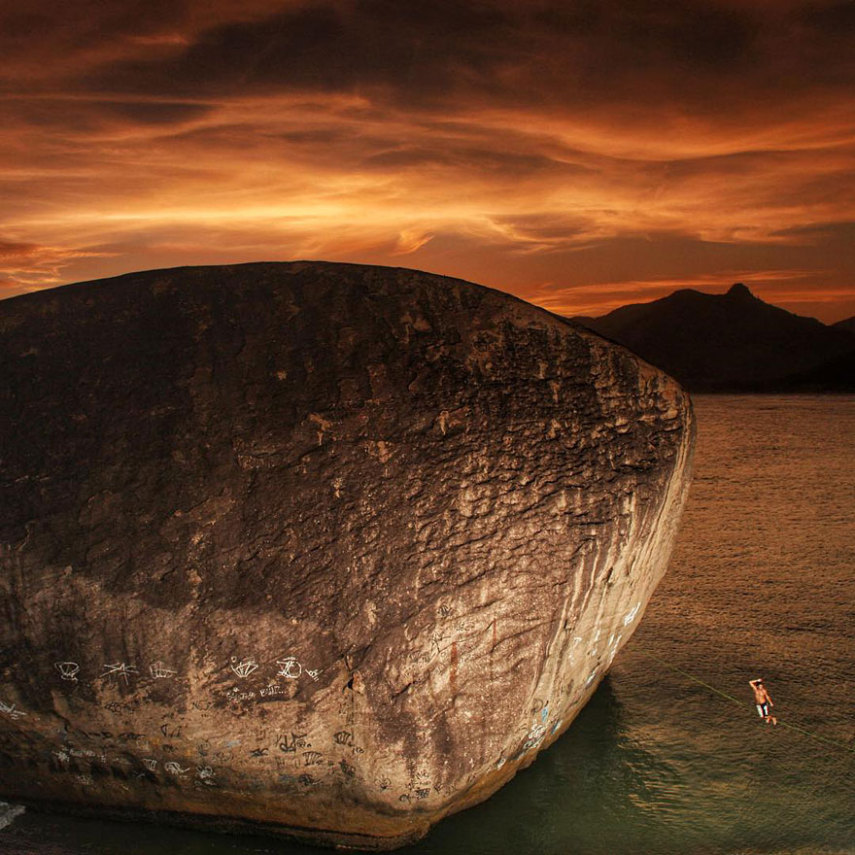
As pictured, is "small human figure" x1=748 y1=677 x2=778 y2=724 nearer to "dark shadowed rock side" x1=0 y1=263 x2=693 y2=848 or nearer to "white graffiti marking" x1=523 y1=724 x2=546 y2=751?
"dark shadowed rock side" x1=0 y1=263 x2=693 y2=848

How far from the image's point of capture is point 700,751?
3406 mm

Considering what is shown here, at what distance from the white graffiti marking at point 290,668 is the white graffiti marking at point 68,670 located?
0.64 metres

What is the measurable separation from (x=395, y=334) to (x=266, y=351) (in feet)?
1.50

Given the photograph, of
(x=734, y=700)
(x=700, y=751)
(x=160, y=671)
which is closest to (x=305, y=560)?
(x=160, y=671)

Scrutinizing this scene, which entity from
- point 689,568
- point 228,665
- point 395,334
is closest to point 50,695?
point 228,665

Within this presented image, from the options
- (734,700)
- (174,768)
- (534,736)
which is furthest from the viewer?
(734,700)

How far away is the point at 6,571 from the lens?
280 cm

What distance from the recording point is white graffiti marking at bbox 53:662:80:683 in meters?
2.78

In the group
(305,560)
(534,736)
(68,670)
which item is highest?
→ (305,560)

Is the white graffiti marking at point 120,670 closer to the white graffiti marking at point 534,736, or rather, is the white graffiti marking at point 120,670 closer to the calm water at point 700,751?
the calm water at point 700,751

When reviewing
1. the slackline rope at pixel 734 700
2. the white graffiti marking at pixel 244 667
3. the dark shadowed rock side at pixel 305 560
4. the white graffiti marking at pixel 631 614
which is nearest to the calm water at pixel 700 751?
the slackline rope at pixel 734 700

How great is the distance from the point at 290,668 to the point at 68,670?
71 cm

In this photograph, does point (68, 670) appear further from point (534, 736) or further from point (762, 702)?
point (762, 702)

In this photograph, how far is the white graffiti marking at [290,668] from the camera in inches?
106
